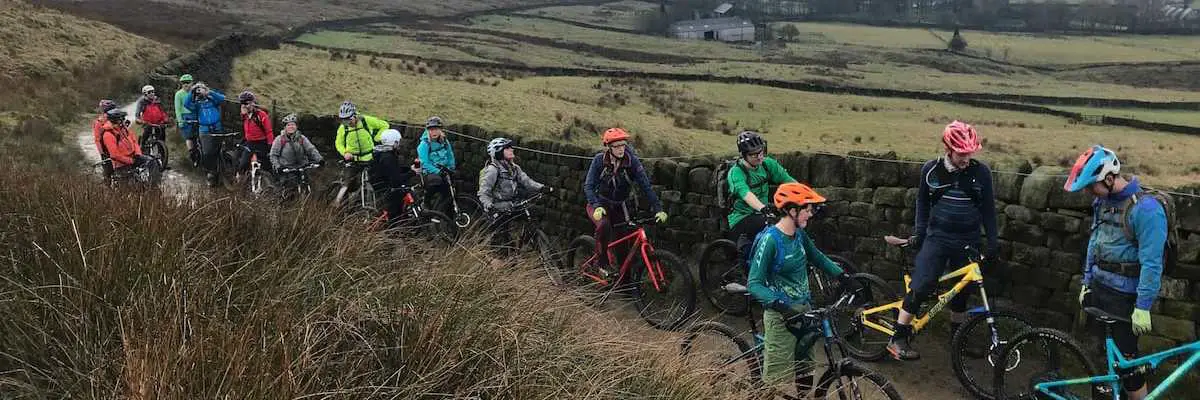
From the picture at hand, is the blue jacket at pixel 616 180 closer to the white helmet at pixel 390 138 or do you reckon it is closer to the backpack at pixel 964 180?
the backpack at pixel 964 180

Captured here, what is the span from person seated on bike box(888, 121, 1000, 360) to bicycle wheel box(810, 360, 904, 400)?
5.63 feet

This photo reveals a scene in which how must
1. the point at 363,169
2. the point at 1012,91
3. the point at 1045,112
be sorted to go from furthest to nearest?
the point at 1012,91
the point at 1045,112
the point at 363,169

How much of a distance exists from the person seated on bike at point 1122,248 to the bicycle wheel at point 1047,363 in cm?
26

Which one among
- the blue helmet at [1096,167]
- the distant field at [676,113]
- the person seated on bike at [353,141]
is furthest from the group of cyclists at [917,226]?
the distant field at [676,113]

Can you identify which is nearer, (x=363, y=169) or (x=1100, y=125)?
(x=363, y=169)

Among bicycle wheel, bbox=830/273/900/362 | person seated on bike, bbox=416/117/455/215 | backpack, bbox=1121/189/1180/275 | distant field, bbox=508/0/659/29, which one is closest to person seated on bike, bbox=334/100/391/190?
person seated on bike, bbox=416/117/455/215

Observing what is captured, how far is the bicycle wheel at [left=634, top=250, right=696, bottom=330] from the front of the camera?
7262 millimetres

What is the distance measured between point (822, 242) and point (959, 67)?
298ft

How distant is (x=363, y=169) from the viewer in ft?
33.1

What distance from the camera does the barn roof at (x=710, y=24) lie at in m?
121

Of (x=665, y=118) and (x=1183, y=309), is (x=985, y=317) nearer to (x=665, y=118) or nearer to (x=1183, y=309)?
(x=1183, y=309)

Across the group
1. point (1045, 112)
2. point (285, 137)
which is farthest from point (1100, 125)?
point (285, 137)

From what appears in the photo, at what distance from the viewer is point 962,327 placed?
18.8 ft

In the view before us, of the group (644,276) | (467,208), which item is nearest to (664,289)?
(644,276)
